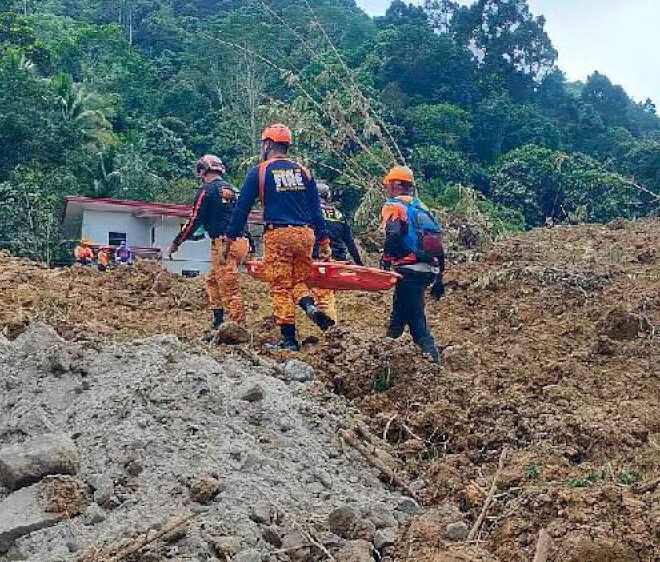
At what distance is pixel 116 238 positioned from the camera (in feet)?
84.5

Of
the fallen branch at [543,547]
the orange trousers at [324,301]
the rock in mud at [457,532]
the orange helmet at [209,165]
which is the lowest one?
the rock in mud at [457,532]

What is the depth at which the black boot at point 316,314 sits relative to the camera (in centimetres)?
752

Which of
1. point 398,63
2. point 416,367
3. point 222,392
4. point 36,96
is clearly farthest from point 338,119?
point 398,63

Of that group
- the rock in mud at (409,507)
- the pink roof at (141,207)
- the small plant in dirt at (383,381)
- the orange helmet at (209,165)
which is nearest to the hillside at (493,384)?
the small plant in dirt at (383,381)

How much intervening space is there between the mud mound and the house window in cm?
2023

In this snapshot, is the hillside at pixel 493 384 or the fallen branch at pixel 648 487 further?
the fallen branch at pixel 648 487

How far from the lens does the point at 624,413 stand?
5477 mm

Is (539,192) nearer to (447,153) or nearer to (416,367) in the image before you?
(447,153)

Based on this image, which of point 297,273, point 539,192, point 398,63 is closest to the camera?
point 297,273

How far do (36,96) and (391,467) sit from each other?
28.5 metres

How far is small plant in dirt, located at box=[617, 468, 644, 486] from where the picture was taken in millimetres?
4250

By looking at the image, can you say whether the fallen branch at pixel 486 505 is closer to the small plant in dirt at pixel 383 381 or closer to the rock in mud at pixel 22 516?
the small plant in dirt at pixel 383 381

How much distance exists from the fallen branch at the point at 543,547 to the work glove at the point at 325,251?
147 inches

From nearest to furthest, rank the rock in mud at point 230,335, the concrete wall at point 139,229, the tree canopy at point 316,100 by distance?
1. the rock in mud at point 230,335
2. the concrete wall at point 139,229
3. the tree canopy at point 316,100
